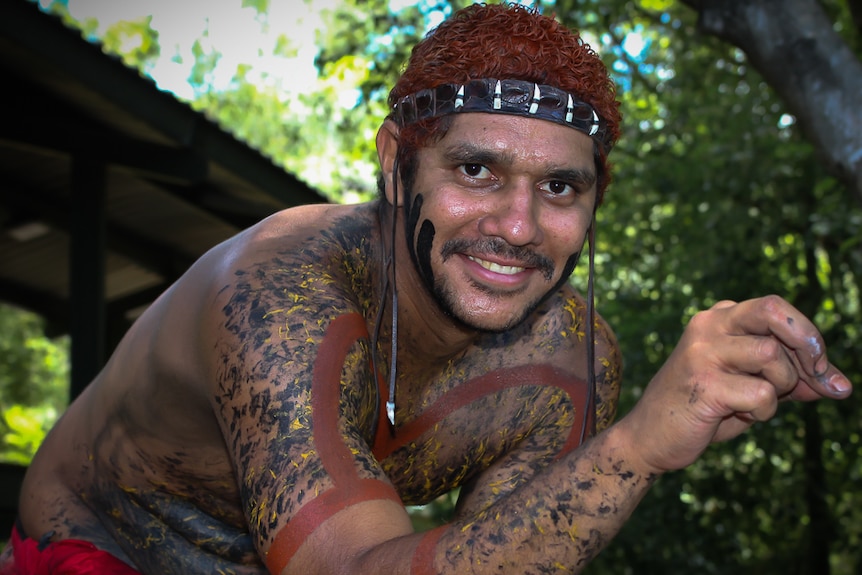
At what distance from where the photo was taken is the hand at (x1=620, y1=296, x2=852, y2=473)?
4.66 ft

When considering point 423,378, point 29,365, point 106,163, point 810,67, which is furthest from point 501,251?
point 29,365

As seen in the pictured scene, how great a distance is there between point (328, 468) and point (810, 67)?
126 inches

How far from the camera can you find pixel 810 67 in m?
4.16

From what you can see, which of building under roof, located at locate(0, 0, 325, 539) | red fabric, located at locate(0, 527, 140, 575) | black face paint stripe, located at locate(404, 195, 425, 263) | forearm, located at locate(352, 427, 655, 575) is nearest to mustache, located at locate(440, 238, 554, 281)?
black face paint stripe, located at locate(404, 195, 425, 263)

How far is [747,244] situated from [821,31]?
324cm

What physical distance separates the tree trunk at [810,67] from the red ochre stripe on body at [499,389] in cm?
198

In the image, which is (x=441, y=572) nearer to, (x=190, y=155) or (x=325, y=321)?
(x=325, y=321)

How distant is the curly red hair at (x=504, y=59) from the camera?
88.7 inches

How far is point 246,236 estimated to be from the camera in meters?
2.21

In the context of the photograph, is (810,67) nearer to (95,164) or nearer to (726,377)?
(726,377)

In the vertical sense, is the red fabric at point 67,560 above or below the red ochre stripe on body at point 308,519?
below

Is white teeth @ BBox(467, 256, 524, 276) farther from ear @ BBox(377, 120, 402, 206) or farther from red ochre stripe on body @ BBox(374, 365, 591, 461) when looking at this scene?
red ochre stripe on body @ BBox(374, 365, 591, 461)

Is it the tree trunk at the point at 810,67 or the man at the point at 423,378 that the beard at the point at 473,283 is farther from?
the tree trunk at the point at 810,67

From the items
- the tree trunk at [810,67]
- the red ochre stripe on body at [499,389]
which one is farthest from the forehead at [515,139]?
the tree trunk at [810,67]
